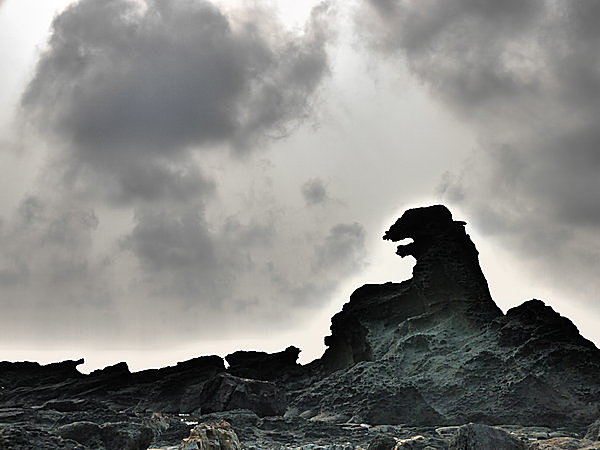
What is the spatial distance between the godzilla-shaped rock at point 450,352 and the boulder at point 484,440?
65.7 ft

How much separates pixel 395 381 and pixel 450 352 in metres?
4.18

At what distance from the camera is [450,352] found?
39.5 m

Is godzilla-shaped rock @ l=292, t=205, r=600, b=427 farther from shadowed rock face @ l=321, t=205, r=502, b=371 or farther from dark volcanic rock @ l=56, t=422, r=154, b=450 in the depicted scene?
dark volcanic rock @ l=56, t=422, r=154, b=450

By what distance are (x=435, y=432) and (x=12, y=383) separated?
40.5m

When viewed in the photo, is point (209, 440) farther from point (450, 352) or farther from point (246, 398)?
point (450, 352)

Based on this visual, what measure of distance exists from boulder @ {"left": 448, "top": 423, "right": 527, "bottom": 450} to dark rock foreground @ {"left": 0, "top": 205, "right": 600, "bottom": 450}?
3.25m

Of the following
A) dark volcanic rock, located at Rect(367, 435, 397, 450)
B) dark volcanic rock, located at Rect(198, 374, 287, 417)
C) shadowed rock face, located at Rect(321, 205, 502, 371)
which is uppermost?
shadowed rock face, located at Rect(321, 205, 502, 371)

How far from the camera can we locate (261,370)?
5503 cm

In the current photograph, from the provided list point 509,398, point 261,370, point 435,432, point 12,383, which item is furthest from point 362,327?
point 12,383

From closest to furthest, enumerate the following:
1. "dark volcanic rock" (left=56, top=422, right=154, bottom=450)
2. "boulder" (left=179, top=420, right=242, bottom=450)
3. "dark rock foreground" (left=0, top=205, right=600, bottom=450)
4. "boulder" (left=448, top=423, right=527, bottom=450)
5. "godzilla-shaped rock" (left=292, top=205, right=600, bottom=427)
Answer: "boulder" (left=179, top=420, right=242, bottom=450), "boulder" (left=448, top=423, right=527, bottom=450), "dark volcanic rock" (left=56, top=422, right=154, bottom=450), "dark rock foreground" (left=0, top=205, right=600, bottom=450), "godzilla-shaped rock" (left=292, top=205, right=600, bottom=427)

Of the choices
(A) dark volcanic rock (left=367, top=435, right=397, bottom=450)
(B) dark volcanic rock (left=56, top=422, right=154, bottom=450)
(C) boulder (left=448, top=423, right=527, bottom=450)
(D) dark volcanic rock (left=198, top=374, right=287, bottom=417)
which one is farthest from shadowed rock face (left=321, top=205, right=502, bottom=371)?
(B) dark volcanic rock (left=56, top=422, right=154, bottom=450)

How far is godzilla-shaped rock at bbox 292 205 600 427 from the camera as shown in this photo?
33.6 m

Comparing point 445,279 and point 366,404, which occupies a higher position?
point 445,279

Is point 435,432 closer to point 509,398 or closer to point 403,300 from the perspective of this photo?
point 509,398
